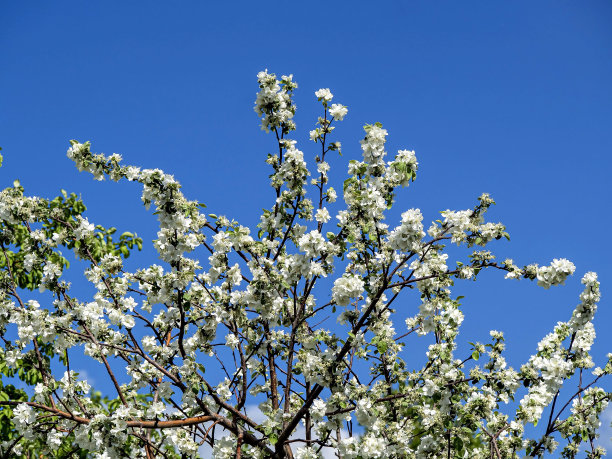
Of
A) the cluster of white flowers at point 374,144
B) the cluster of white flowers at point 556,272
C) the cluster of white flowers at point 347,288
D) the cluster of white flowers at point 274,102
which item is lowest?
the cluster of white flowers at point 347,288

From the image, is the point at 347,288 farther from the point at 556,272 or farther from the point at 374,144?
the point at 556,272

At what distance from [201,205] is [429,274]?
7.68ft

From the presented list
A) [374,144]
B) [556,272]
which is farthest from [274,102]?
[556,272]

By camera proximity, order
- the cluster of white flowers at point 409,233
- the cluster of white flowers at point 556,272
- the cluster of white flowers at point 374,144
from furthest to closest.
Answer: the cluster of white flowers at point 374,144 < the cluster of white flowers at point 556,272 < the cluster of white flowers at point 409,233

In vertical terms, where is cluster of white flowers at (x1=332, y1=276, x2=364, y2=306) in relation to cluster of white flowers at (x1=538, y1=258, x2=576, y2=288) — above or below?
below

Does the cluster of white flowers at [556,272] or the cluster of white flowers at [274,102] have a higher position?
the cluster of white flowers at [274,102]

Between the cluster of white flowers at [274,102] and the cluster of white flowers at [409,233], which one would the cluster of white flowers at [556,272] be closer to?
the cluster of white flowers at [409,233]

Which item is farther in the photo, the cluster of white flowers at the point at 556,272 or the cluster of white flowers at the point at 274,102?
the cluster of white flowers at the point at 274,102

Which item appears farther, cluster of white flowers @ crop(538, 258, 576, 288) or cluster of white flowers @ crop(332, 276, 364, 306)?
cluster of white flowers @ crop(538, 258, 576, 288)

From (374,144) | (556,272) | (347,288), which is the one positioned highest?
(374,144)

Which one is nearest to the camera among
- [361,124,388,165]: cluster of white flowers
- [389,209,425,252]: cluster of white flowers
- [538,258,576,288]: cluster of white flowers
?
[389,209,425,252]: cluster of white flowers

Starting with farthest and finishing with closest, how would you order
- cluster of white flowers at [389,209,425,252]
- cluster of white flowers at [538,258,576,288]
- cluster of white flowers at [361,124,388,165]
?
cluster of white flowers at [361,124,388,165] < cluster of white flowers at [538,258,576,288] < cluster of white flowers at [389,209,425,252]

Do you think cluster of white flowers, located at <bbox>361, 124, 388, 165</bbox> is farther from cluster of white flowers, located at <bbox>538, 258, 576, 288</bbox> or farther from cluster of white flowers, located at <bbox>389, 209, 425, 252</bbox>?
cluster of white flowers, located at <bbox>538, 258, 576, 288</bbox>

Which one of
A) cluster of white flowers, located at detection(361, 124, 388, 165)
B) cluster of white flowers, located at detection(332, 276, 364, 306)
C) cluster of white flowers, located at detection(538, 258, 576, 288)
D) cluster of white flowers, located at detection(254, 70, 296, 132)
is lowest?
cluster of white flowers, located at detection(332, 276, 364, 306)
